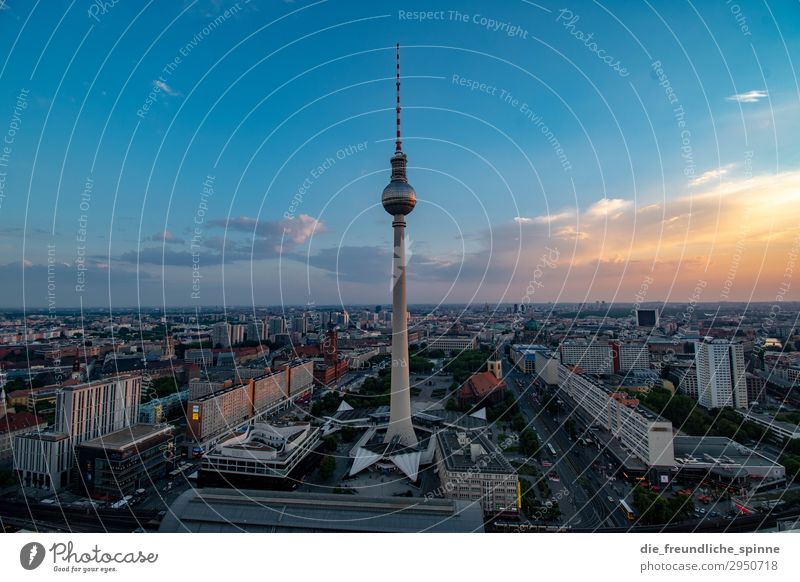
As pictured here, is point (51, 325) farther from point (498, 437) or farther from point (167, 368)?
point (498, 437)

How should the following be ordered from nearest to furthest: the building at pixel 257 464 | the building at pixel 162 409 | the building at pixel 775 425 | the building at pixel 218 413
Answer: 1. the building at pixel 257 464
2. the building at pixel 775 425
3. the building at pixel 218 413
4. the building at pixel 162 409

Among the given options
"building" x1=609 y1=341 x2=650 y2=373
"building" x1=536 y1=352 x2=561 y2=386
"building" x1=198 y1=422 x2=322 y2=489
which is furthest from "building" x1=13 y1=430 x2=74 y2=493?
"building" x1=609 y1=341 x2=650 y2=373

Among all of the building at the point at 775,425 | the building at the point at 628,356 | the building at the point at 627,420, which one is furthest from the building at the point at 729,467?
A: the building at the point at 628,356

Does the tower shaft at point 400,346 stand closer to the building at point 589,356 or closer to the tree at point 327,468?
the tree at point 327,468

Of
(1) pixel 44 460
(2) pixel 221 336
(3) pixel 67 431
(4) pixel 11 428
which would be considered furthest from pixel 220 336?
(1) pixel 44 460

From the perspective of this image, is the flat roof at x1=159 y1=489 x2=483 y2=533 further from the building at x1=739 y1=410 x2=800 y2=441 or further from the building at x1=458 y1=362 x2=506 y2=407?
the building at x1=739 y1=410 x2=800 y2=441
